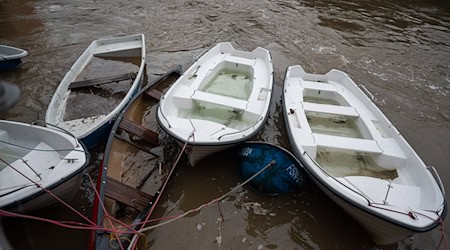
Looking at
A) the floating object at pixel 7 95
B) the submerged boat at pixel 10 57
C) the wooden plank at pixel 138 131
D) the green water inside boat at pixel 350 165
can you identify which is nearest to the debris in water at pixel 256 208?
the green water inside boat at pixel 350 165

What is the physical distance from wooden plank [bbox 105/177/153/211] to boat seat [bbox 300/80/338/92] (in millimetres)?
4496

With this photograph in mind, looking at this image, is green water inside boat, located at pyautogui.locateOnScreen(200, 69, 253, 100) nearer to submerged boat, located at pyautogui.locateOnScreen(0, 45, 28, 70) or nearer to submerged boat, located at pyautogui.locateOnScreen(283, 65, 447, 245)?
submerged boat, located at pyautogui.locateOnScreen(283, 65, 447, 245)

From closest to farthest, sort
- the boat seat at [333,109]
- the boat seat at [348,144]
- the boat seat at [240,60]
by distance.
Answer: the boat seat at [348,144]
the boat seat at [333,109]
the boat seat at [240,60]

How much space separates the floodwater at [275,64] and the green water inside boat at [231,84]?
38.1 inches

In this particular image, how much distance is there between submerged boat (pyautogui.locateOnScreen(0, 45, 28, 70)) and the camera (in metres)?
7.65

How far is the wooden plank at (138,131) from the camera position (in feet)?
17.3

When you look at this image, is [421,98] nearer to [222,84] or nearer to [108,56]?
[222,84]

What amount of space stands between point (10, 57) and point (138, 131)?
522cm

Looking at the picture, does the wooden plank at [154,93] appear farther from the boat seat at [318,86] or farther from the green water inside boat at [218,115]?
the boat seat at [318,86]

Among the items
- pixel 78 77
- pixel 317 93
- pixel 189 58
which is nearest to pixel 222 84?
pixel 317 93

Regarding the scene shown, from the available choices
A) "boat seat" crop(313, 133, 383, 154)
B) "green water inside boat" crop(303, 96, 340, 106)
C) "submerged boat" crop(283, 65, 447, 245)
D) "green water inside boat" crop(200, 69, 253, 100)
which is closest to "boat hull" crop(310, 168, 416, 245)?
"submerged boat" crop(283, 65, 447, 245)

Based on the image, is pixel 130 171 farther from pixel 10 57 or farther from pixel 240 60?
pixel 10 57

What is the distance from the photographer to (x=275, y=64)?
9.41m

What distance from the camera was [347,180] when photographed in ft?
13.6
